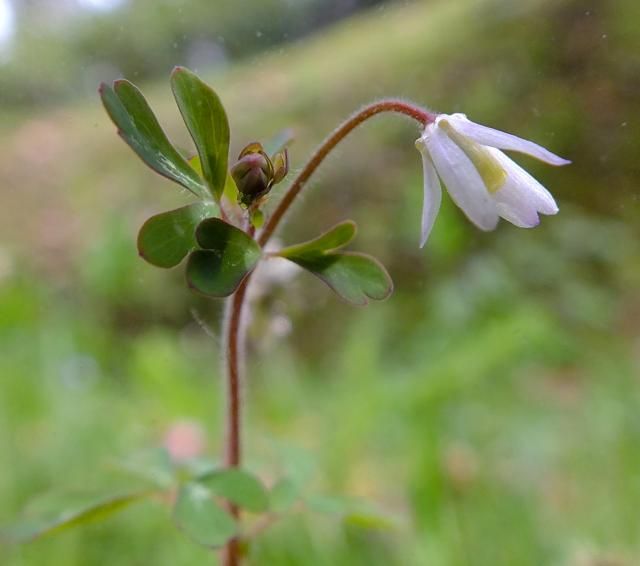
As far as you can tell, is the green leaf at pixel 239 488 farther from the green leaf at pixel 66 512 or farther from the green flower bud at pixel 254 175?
the green flower bud at pixel 254 175

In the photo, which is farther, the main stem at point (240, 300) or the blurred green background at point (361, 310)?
the blurred green background at point (361, 310)

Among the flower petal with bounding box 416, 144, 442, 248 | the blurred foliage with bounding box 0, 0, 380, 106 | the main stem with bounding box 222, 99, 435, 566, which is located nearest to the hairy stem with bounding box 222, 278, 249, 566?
the main stem with bounding box 222, 99, 435, 566

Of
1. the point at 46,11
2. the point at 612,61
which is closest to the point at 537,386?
the point at 612,61

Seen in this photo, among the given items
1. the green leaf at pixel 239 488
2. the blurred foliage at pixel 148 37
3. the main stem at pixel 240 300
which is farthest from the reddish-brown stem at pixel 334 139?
the blurred foliage at pixel 148 37

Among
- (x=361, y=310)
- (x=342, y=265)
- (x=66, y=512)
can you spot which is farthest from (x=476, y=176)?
(x=361, y=310)

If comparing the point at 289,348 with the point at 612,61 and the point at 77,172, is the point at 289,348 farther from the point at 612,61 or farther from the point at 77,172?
the point at 612,61

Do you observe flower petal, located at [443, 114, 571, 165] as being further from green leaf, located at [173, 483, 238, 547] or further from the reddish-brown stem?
green leaf, located at [173, 483, 238, 547]

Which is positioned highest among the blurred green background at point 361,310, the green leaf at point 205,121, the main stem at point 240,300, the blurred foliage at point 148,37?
the blurred foliage at point 148,37
